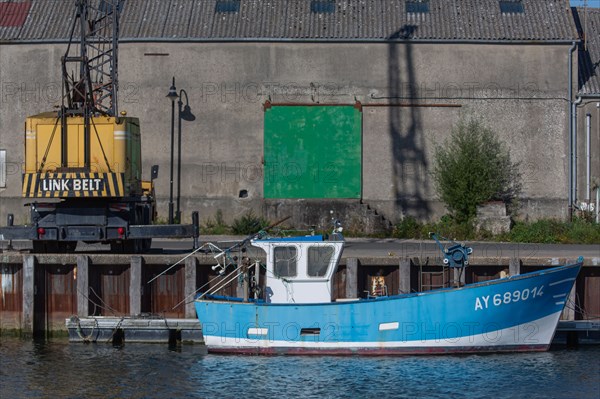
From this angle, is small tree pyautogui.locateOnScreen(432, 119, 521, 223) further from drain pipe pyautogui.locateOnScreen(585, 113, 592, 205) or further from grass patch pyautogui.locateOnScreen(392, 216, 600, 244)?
drain pipe pyautogui.locateOnScreen(585, 113, 592, 205)

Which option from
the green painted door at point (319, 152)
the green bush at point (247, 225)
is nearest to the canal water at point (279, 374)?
the green bush at point (247, 225)

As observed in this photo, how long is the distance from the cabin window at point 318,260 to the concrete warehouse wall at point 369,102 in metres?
18.8

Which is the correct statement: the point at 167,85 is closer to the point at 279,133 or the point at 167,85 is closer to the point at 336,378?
the point at 279,133

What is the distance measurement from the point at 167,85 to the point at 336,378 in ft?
76.1

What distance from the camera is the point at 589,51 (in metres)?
46.5

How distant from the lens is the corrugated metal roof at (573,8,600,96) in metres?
44.0

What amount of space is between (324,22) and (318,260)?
21168 millimetres

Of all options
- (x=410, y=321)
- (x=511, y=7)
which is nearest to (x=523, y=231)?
(x=511, y=7)

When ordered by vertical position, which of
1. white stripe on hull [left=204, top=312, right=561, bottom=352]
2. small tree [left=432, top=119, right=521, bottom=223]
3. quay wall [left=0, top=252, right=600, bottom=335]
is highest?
small tree [left=432, top=119, right=521, bottom=223]

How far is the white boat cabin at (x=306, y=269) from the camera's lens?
24.3 m

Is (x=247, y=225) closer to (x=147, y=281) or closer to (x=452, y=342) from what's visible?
(x=147, y=281)

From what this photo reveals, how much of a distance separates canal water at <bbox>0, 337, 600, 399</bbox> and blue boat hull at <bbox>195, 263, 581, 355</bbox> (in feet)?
0.94

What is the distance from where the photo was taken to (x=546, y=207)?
43125 mm

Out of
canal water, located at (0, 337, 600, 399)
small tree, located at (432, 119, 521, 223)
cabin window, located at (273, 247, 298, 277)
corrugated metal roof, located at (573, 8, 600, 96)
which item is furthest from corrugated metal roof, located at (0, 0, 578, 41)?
canal water, located at (0, 337, 600, 399)
